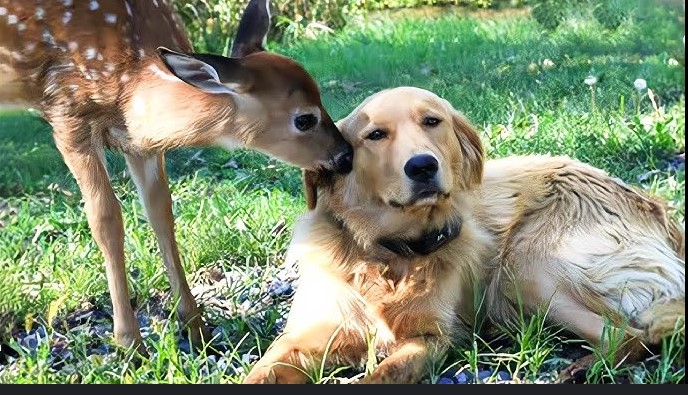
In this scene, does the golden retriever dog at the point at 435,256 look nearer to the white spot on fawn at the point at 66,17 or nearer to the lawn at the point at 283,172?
the lawn at the point at 283,172

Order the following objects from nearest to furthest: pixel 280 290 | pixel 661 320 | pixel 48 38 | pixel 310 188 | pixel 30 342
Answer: pixel 661 320 → pixel 48 38 → pixel 310 188 → pixel 30 342 → pixel 280 290

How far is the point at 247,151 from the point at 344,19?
0.77m

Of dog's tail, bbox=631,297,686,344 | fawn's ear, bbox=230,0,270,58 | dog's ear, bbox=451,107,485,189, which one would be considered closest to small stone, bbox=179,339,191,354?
fawn's ear, bbox=230,0,270,58

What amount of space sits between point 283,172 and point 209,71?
818 mm

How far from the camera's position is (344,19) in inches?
214

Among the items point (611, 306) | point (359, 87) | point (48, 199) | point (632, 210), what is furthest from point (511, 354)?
point (48, 199)

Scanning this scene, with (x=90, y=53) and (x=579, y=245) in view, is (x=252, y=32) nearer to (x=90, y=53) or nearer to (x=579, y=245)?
(x=90, y=53)

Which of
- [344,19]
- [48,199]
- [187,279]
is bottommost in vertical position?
[187,279]

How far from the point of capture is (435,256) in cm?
514

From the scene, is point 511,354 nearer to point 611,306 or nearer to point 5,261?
point 611,306

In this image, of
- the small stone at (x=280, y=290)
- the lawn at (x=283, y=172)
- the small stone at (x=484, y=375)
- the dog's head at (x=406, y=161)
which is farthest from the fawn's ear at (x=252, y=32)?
the small stone at (x=484, y=375)

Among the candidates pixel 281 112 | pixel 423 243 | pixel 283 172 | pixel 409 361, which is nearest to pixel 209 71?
pixel 281 112

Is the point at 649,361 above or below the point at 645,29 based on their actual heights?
below

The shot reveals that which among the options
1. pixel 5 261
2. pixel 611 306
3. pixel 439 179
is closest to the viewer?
pixel 439 179
